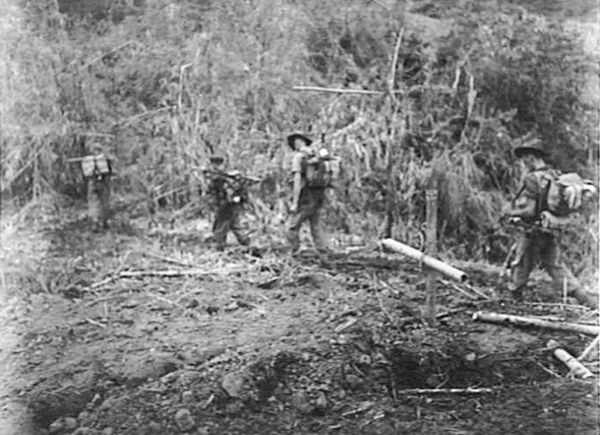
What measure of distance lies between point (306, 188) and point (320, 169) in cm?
14

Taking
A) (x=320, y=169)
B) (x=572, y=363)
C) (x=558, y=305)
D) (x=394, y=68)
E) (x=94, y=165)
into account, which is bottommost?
(x=558, y=305)

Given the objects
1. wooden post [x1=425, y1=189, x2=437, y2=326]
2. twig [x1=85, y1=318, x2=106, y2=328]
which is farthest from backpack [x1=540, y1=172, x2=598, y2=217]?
twig [x1=85, y1=318, x2=106, y2=328]

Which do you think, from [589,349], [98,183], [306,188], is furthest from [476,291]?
[98,183]

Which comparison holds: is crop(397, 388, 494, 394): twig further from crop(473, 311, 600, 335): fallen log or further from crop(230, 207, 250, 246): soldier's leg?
crop(230, 207, 250, 246): soldier's leg

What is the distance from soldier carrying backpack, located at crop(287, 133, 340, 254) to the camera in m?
3.67

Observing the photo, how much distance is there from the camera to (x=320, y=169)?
146 inches

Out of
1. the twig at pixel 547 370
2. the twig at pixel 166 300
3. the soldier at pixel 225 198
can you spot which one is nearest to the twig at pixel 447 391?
the twig at pixel 547 370

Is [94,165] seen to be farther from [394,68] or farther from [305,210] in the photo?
[394,68]

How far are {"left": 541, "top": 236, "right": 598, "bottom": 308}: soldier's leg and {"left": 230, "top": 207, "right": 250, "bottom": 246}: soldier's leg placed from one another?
1.44 metres

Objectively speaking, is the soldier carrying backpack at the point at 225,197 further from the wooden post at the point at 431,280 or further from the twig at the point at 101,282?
the wooden post at the point at 431,280

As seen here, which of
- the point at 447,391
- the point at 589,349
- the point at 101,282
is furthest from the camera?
the point at 101,282

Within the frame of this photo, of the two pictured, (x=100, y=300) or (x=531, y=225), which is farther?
(x=531, y=225)

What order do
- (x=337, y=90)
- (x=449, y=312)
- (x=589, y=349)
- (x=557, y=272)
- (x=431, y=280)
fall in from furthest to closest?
(x=337, y=90) → (x=557, y=272) → (x=449, y=312) → (x=431, y=280) → (x=589, y=349)

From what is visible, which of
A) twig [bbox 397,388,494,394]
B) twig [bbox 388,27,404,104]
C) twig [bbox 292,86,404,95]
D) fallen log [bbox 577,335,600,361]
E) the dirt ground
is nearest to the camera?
the dirt ground
